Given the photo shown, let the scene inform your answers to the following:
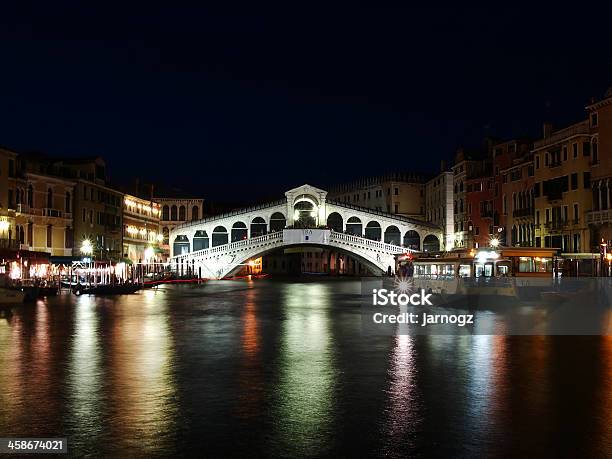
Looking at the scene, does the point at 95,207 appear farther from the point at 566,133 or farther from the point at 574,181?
the point at 574,181

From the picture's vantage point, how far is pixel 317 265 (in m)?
132

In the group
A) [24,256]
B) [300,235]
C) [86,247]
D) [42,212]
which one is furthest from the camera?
[300,235]

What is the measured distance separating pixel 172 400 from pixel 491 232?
218 ft

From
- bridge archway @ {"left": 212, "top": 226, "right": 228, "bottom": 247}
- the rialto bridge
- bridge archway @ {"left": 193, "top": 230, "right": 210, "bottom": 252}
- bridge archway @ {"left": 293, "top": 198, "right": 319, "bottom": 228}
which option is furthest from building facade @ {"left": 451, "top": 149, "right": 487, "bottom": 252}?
bridge archway @ {"left": 193, "top": 230, "right": 210, "bottom": 252}

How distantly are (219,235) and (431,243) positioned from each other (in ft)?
87.8

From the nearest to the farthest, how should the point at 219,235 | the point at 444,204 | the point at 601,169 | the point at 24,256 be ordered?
the point at 24,256
the point at 601,169
the point at 444,204
the point at 219,235

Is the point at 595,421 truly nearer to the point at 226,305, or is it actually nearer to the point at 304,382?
the point at 304,382

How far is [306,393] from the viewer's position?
1217cm

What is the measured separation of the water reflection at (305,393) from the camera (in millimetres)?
9148

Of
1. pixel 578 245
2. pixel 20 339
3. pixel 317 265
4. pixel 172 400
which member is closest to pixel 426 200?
pixel 317 265

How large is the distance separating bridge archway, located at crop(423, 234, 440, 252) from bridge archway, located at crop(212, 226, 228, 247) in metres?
25.1

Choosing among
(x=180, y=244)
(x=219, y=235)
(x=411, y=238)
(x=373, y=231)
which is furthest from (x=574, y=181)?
(x=180, y=244)

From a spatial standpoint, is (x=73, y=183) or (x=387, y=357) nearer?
(x=387, y=357)

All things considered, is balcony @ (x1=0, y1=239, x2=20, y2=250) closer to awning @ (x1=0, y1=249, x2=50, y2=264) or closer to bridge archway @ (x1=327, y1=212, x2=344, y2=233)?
awning @ (x1=0, y1=249, x2=50, y2=264)
